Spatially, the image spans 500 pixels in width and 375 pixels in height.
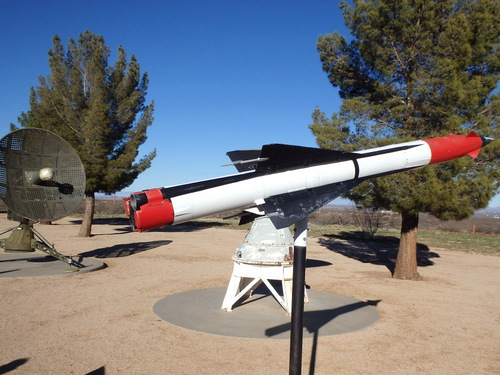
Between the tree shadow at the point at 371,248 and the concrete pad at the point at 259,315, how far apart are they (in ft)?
21.9

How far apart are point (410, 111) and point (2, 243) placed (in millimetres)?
13213

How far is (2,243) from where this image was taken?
12227 millimetres

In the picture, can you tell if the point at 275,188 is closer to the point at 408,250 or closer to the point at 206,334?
the point at 206,334

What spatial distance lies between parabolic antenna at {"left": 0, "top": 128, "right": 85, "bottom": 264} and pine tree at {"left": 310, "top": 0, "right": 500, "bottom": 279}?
7.81 metres

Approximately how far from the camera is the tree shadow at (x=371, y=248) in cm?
1802

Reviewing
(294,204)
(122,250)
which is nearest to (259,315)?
(294,204)

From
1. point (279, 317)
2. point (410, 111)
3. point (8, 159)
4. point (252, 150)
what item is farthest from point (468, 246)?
point (8, 159)

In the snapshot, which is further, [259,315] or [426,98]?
[426,98]

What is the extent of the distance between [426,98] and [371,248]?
12.6m

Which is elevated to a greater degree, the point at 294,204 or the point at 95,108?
the point at 95,108

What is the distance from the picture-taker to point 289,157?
4363 mm

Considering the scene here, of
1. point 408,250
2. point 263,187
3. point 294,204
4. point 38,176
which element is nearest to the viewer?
point 263,187

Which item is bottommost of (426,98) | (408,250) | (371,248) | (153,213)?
(371,248)

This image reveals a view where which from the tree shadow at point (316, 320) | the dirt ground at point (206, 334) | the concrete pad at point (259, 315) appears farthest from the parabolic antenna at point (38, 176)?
the tree shadow at point (316, 320)
